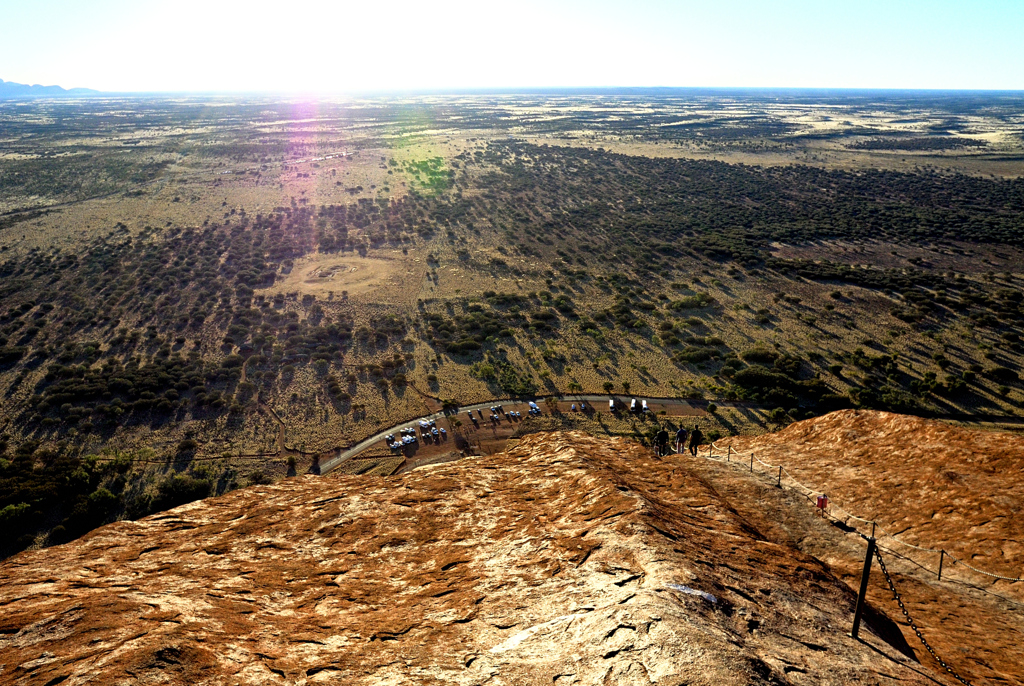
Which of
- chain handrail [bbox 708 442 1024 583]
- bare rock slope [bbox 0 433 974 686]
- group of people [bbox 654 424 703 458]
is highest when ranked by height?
bare rock slope [bbox 0 433 974 686]

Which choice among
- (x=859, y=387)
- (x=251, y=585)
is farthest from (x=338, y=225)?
(x=251, y=585)

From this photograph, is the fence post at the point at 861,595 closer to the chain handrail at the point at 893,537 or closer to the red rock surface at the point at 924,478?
the chain handrail at the point at 893,537

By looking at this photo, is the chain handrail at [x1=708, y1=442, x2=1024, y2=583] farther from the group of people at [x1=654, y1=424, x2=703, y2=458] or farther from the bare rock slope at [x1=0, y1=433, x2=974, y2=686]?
the bare rock slope at [x1=0, y1=433, x2=974, y2=686]

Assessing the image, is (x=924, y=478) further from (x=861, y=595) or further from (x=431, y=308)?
(x=431, y=308)

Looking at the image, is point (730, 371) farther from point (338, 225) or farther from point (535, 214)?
point (338, 225)

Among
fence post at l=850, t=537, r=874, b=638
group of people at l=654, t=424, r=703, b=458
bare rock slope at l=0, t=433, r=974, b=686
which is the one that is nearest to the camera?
bare rock slope at l=0, t=433, r=974, b=686

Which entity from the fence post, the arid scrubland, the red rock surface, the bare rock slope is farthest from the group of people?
the arid scrubland

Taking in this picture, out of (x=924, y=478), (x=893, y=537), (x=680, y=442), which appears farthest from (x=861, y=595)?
(x=680, y=442)
